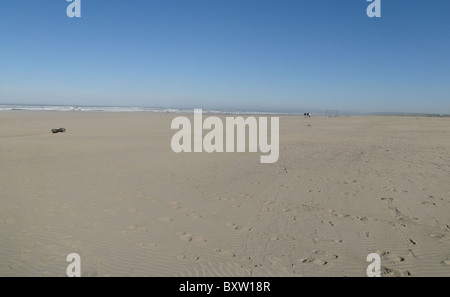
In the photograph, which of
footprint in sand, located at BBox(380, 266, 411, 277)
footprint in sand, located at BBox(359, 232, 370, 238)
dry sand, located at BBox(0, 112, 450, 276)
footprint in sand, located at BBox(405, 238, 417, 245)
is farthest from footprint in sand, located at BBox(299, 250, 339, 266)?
footprint in sand, located at BBox(405, 238, 417, 245)

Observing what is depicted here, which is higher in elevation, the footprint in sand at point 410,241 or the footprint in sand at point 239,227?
the footprint in sand at point 239,227

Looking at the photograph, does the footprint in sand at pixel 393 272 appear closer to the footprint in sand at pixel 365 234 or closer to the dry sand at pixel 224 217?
the dry sand at pixel 224 217

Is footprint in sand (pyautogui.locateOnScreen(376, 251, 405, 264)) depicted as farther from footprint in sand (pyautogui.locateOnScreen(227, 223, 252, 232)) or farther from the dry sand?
footprint in sand (pyautogui.locateOnScreen(227, 223, 252, 232))

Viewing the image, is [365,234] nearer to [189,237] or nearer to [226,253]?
[226,253]

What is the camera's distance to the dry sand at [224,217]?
4602 millimetres

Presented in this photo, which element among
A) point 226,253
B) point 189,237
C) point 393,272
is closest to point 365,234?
point 393,272

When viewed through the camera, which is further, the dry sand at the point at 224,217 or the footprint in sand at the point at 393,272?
the dry sand at the point at 224,217

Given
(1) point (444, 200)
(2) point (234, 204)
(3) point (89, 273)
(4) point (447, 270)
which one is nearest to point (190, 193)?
(2) point (234, 204)

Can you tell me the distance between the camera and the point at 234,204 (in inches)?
289

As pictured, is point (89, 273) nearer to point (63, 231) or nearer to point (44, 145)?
point (63, 231)

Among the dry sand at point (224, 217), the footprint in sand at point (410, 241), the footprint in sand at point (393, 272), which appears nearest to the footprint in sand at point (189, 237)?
the dry sand at point (224, 217)

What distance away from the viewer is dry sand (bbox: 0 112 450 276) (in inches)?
181

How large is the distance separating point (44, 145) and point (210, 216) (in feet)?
45.6

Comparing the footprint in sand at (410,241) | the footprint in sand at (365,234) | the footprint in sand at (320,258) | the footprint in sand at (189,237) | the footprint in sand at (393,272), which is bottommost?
the footprint in sand at (393,272)
